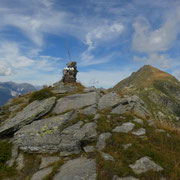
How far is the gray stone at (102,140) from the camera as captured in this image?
7855mm

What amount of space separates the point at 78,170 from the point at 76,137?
105 inches

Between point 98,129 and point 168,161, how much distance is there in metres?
4.56

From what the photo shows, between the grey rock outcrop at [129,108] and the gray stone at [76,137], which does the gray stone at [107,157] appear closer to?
the gray stone at [76,137]

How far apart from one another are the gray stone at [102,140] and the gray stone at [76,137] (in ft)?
1.44

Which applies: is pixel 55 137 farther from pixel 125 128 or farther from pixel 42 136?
pixel 125 128

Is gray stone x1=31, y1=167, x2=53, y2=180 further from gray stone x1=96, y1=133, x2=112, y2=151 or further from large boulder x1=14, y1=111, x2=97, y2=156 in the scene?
gray stone x1=96, y1=133, x2=112, y2=151

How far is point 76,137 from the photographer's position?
8.80m

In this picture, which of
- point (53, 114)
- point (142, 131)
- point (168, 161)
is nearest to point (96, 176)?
point (168, 161)

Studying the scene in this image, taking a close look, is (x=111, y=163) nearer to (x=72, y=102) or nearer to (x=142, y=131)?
(x=142, y=131)

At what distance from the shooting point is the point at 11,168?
25.5ft

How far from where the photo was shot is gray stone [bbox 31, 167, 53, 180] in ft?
21.5

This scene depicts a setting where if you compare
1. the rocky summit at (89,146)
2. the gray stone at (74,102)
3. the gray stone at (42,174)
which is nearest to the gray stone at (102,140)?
the rocky summit at (89,146)

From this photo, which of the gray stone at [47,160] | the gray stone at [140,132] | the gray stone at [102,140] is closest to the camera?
the gray stone at [47,160]

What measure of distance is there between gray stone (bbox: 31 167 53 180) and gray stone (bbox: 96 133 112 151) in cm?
303
